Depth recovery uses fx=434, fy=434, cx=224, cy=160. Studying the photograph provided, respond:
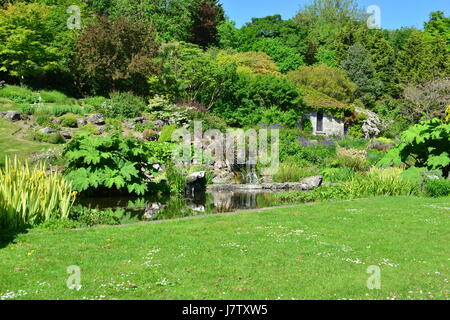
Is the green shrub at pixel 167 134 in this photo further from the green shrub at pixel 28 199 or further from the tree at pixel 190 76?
the green shrub at pixel 28 199

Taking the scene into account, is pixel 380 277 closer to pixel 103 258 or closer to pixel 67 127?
pixel 103 258

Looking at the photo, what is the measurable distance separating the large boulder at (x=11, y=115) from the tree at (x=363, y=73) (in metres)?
29.4

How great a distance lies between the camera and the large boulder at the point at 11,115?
21.9 m

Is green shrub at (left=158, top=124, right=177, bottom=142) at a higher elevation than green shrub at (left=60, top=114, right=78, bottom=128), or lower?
lower

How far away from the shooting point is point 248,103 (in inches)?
1099

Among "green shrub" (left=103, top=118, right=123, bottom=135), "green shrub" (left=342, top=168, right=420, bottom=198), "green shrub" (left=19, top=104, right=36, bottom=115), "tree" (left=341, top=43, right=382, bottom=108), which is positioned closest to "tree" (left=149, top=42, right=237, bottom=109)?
"green shrub" (left=103, top=118, right=123, bottom=135)

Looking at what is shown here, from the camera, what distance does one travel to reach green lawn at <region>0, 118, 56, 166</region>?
1738 centimetres

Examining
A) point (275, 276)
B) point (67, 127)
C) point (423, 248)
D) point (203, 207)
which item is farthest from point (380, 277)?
point (67, 127)

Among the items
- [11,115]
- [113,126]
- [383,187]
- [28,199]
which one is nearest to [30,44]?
[11,115]

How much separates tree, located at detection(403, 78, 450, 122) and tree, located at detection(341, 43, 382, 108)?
3938 millimetres

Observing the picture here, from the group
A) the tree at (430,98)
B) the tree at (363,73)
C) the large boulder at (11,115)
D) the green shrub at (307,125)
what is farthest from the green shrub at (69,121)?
the tree at (363,73)

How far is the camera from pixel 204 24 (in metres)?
41.2

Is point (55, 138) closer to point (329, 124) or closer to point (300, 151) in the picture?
point (300, 151)

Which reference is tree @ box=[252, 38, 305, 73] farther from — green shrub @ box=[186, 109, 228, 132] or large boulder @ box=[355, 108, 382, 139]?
green shrub @ box=[186, 109, 228, 132]
